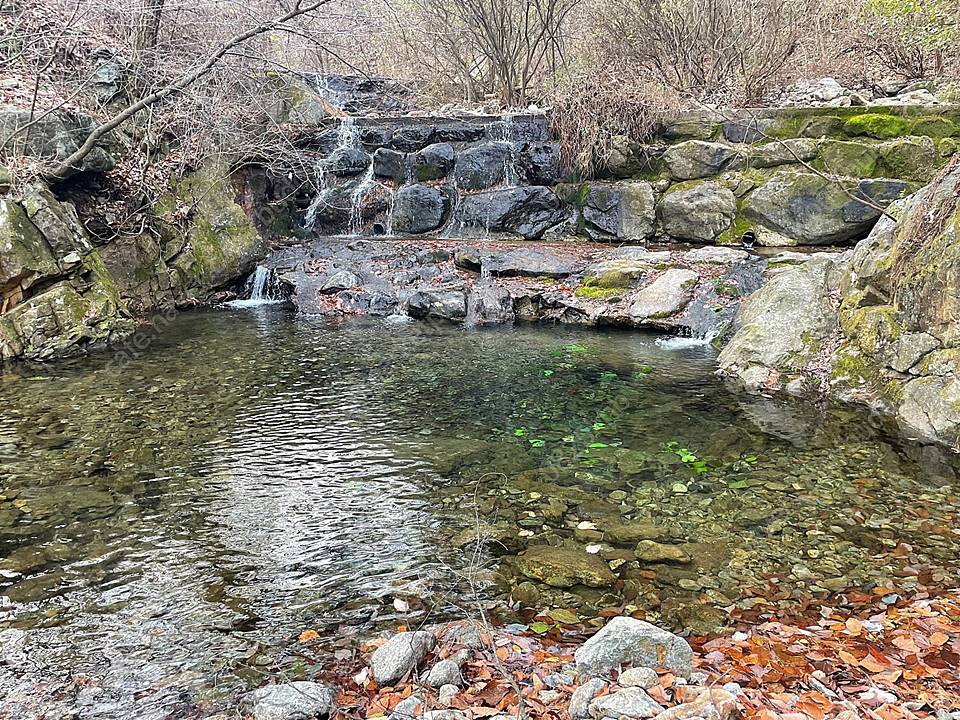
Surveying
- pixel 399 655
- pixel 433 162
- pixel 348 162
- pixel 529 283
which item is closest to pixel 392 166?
pixel 433 162

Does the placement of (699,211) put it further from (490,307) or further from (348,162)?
(348,162)

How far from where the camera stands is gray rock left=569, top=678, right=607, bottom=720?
249 cm

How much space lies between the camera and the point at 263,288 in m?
12.3

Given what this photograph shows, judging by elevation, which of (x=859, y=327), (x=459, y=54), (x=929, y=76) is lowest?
(x=859, y=327)

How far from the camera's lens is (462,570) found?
3.86 meters

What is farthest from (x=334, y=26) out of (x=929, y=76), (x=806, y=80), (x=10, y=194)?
(x=929, y=76)

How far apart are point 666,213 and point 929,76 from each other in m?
6.25

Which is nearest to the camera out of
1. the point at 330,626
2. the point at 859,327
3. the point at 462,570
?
the point at 330,626

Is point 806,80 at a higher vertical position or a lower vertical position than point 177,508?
higher

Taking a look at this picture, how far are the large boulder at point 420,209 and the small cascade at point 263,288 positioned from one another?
9.71ft

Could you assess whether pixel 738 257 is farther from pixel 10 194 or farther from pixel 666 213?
pixel 10 194

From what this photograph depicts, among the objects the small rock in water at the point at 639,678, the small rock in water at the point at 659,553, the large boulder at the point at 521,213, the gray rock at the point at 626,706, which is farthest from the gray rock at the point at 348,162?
the gray rock at the point at 626,706

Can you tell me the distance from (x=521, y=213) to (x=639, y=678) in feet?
38.3

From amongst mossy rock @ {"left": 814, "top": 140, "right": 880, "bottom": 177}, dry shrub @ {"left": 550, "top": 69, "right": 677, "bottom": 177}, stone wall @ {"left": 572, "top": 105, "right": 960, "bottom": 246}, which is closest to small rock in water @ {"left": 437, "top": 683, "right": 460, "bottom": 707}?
stone wall @ {"left": 572, "top": 105, "right": 960, "bottom": 246}
